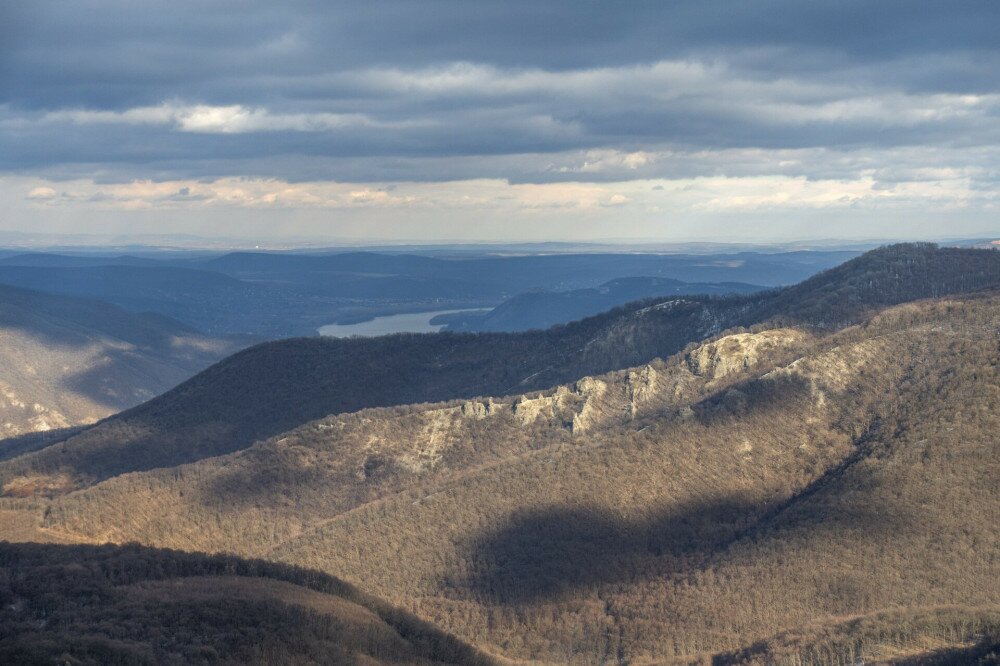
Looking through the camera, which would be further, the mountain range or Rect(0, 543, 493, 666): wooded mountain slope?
the mountain range

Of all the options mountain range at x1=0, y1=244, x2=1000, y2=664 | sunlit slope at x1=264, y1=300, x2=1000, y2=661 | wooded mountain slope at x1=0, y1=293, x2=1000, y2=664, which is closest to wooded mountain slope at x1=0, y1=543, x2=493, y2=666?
mountain range at x1=0, y1=244, x2=1000, y2=664

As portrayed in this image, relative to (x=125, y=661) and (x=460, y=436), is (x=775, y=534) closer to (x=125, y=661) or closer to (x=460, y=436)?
(x=460, y=436)

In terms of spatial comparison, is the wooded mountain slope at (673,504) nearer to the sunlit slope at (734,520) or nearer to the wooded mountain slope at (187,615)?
the sunlit slope at (734,520)

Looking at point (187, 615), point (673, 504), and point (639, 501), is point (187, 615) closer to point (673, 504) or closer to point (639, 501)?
point (639, 501)

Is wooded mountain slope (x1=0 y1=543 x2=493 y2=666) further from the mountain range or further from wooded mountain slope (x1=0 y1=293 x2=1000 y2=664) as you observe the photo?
wooded mountain slope (x1=0 y1=293 x2=1000 y2=664)

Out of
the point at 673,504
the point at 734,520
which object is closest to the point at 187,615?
the point at 673,504

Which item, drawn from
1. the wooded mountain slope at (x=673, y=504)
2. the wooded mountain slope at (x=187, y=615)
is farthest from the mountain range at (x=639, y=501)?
the wooded mountain slope at (x=187, y=615)
